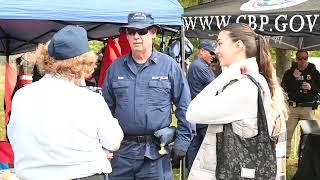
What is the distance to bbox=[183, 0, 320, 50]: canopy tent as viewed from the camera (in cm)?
432

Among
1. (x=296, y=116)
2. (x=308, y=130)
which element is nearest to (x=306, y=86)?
(x=296, y=116)

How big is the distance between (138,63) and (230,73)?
3.18 feet

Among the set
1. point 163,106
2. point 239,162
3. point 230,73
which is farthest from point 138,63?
point 239,162

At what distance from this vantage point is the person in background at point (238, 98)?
8.52 feet

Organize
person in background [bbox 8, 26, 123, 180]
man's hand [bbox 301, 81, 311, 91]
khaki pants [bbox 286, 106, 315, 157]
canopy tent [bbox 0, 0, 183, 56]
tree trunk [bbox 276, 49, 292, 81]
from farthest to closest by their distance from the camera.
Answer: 1. tree trunk [bbox 276, 49, 292, 81]
2. khaki pants [bbox 286, 106, 315, 157]
3. man's hand [bbox 301, 81, 311, 91]
4. canopy tent [bbox 0, 0, 183, 56]
5. person in background [bbox 8, 26, 123, 180]

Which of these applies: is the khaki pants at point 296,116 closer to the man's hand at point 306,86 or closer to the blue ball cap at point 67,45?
the man's hand at point 306,86

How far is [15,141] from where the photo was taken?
2.23 metres

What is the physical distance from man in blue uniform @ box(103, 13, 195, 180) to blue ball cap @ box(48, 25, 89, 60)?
1142mm

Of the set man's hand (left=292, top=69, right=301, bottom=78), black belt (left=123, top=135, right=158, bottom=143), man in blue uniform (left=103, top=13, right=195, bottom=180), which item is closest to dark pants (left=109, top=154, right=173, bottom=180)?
man in blue uniform (left=103, top=13, right=195, bottom=180)

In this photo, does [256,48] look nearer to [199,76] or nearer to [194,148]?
[199,76]

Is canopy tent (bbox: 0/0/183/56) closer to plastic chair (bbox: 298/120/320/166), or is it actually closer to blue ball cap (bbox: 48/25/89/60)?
blue ball cap (bbox: 48/25/89/60)

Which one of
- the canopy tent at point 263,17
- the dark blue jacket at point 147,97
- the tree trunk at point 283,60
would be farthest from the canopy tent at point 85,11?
the tree trunk at point 283,60

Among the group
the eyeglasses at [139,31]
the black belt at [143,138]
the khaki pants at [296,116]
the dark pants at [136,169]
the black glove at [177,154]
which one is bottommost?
the khaki pants at [296,116]

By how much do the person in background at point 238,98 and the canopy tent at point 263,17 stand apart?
5.53 ft
